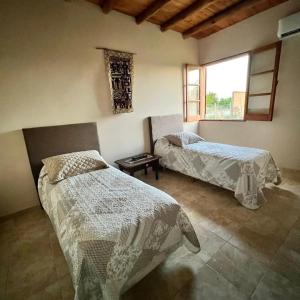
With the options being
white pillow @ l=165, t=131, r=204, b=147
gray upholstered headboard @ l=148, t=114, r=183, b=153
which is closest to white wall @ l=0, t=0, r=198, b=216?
gray upholstered headboard @ l=148, t=114, r=183, b=153

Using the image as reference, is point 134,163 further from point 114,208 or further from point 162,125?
point 114,208

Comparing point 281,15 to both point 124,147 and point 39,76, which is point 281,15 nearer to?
point 124,147

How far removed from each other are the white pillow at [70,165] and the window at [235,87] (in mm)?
2472

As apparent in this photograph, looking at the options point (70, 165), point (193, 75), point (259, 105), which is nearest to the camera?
point (70, 165)

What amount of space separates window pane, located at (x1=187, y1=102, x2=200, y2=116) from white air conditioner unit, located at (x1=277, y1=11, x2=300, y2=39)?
5.97 ft

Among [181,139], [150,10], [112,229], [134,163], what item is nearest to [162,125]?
[181,139]

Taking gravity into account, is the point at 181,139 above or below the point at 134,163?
above

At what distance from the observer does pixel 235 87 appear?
4.09 metres

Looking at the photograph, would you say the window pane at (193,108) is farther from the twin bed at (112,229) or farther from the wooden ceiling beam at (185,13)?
the twin bed at (112,229)

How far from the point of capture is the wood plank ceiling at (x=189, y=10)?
2.48 m

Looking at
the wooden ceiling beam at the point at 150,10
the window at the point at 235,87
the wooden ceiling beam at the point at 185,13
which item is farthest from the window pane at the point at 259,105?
the wooden ceiling beam at the point at 150,10

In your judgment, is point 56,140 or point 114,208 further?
point 56,140

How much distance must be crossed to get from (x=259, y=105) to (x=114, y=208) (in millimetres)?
3262

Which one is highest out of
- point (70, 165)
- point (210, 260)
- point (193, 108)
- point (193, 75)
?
point (193, 75)
